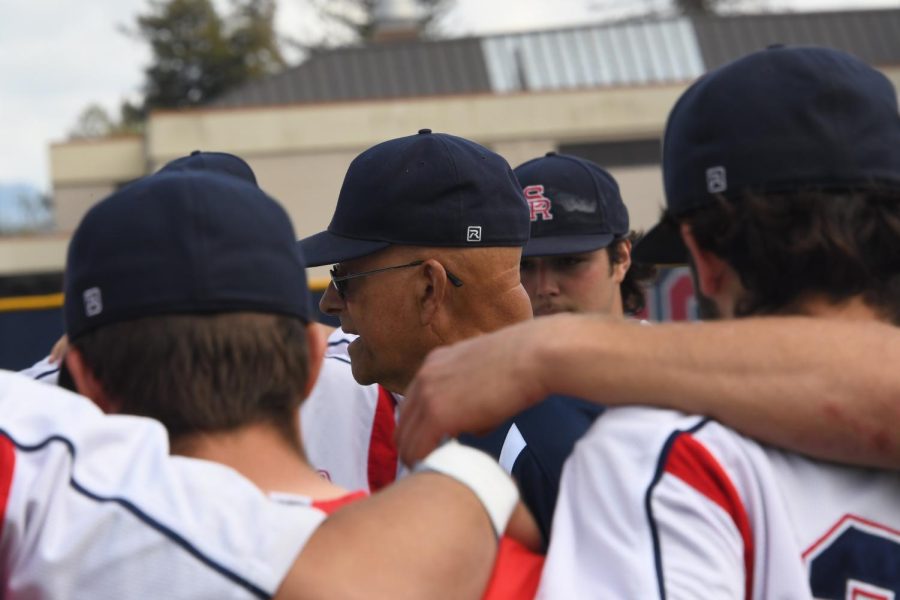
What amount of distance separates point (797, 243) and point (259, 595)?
0.91 metres

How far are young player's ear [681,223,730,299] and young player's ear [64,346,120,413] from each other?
90 centimetres

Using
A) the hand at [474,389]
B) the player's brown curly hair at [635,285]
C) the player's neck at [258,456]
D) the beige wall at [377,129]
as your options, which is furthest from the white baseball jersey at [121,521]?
the beige wall at [377,129]

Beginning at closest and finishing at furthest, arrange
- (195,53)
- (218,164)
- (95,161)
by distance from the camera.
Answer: (218,164) < (95,161) < (195,53)

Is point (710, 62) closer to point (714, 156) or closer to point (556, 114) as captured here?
point (556, 114)

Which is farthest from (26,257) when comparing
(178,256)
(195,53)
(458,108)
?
(178,256)

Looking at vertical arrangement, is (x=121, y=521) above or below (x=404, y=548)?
above

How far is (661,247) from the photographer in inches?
93.8

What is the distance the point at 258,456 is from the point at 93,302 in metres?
0.32

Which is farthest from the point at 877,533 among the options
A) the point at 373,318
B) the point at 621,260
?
the point at 621,260

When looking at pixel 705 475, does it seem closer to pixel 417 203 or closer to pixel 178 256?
pixel 178 256

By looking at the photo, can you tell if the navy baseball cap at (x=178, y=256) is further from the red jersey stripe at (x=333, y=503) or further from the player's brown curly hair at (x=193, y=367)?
the red jersey stripe at (x=333, y=503)

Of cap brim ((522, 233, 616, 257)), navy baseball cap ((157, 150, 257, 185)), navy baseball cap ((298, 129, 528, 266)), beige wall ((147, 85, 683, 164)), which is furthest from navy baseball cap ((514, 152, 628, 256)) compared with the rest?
beige wall ((147, 85, 683, 164))

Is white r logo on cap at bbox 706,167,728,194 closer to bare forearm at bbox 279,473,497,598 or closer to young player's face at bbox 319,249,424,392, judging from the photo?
bare forearm at bbox 279,473,497,598

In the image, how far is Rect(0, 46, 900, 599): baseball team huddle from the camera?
1589 mm
